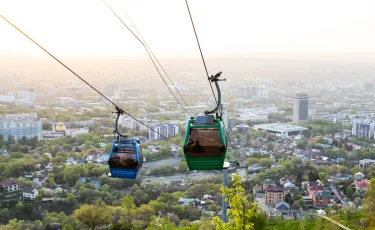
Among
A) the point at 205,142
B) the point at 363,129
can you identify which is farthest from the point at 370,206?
the point at 363,129

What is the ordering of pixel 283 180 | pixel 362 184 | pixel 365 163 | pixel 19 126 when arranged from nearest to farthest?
1. pixel 362 184
2. pixel 283 180
3. pixel 365 163
4. pixel 19 126

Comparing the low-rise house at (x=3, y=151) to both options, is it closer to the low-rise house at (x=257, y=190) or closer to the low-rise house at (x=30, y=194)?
the low-rise house at (x=30, y=194)

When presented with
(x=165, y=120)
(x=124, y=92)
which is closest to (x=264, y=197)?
(x=165, y=120)

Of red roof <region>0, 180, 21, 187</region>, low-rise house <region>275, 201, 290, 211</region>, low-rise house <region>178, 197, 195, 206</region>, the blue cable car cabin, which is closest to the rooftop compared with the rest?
low-rise house <region>178, 197, 195, 206</region>

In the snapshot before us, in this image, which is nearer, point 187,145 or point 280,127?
point 187,145

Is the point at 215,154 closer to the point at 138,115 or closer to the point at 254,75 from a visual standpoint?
the point at 138,115

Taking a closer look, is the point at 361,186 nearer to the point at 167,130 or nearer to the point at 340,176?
the point at 340,176

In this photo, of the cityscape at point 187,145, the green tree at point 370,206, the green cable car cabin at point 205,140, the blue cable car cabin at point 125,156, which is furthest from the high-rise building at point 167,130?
the green cable car cabin at point 205,140
